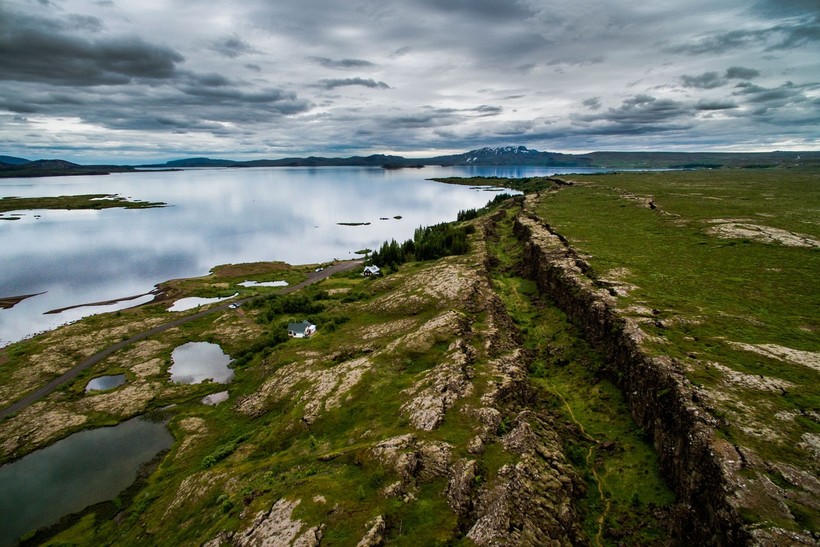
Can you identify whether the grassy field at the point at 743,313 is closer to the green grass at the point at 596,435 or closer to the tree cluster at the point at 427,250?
the green grass at the point at 596,435

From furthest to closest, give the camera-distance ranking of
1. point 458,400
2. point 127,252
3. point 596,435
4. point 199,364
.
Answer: point 127,252 → point 199,364 → point 458,400 → point 596,435

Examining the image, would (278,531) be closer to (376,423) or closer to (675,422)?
(376,423)

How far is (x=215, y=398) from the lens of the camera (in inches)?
1984

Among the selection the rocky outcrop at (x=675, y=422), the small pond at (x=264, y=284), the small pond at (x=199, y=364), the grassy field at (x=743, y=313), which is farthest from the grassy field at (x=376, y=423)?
the small pond at (x=264, y=284)

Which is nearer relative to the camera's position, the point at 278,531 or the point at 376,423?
the point at 278,531

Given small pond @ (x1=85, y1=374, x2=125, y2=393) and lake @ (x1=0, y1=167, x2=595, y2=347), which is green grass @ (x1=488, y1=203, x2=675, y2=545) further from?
lake @ (x1=0, y1=167, x2=595, y2=347)

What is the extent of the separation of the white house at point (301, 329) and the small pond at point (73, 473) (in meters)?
22.3

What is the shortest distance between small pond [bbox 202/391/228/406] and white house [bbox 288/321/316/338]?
1463 cm

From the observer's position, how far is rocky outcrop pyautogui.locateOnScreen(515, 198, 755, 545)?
17578 mm

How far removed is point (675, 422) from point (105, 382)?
2716 inches

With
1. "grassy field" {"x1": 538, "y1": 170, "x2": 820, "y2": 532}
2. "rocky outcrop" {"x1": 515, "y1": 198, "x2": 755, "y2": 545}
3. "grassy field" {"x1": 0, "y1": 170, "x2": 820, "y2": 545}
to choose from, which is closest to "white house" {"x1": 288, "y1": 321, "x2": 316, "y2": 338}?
"grassy field" {"x1": 0, "y1": 170, "x2": 820, "y2": 545}

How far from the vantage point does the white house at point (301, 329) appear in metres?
61.8

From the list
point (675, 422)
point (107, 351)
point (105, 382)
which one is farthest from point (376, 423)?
point (107, 351)

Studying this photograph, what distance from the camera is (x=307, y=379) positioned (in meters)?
43.6
